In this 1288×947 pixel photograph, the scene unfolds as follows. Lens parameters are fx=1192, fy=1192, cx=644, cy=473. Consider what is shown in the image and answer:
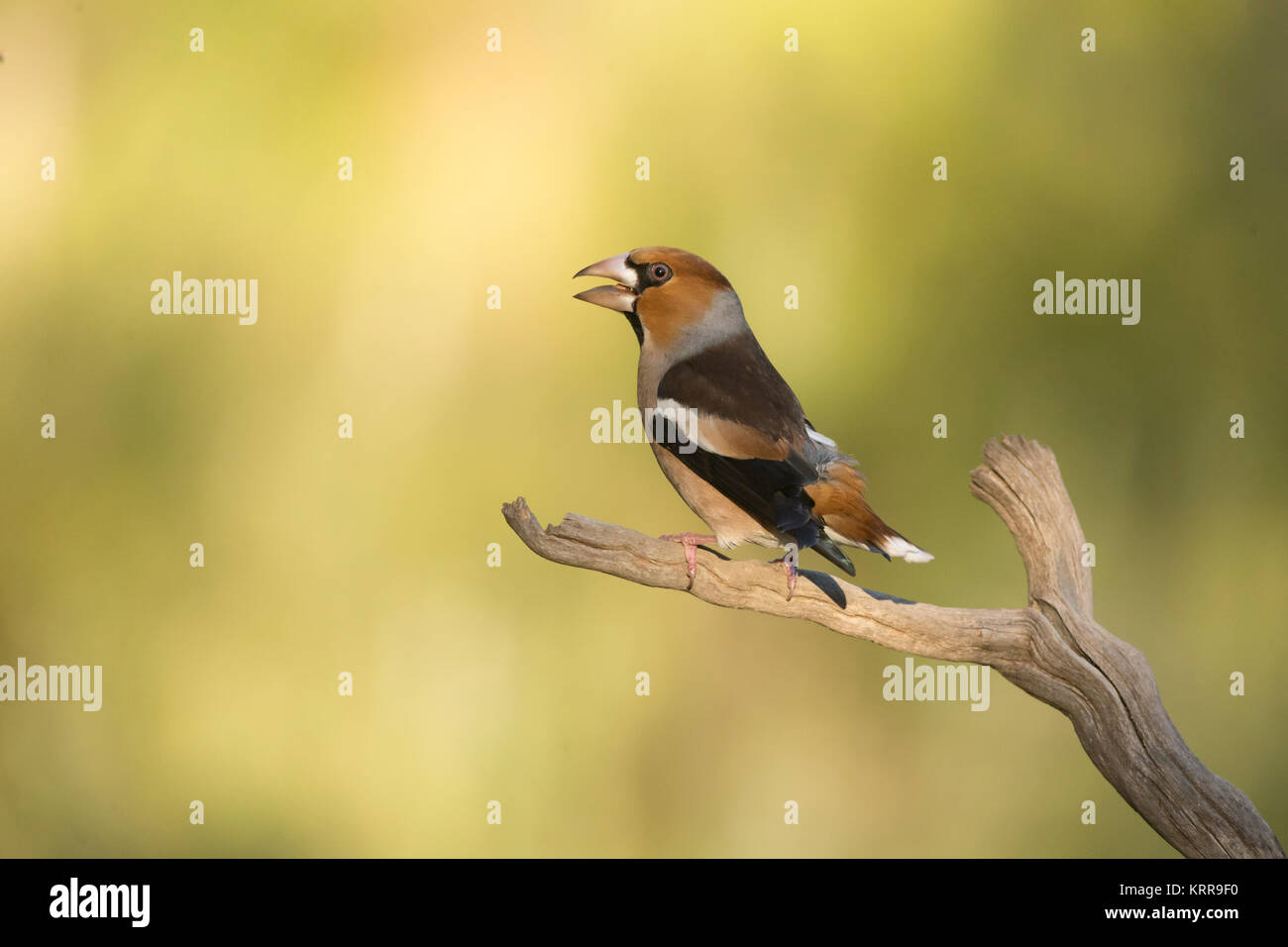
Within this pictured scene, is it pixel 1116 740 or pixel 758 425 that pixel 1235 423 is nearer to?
pixel 1116 740

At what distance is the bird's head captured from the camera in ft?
14.0

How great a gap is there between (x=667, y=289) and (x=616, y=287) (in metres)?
0.19

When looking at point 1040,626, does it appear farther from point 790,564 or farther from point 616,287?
point 616,287

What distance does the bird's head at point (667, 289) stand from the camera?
168 inches

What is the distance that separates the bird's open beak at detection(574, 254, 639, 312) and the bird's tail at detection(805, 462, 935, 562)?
993 mm

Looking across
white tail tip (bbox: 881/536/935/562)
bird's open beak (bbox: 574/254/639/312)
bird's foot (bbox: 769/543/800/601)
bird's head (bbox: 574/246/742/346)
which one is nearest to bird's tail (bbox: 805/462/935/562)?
white tail tip (bbox: 881/536/935/562)

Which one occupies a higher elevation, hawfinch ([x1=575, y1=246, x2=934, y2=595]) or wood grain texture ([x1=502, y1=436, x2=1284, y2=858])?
hawfinch ([x1=575, y1=246, x2=934, y2=595])

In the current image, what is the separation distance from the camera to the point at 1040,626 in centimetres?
405

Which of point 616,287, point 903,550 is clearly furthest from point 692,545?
point 616,287

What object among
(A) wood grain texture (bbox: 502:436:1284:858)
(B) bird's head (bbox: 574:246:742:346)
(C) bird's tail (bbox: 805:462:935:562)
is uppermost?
(B) bird's head (bbox: 574:246:742:346)

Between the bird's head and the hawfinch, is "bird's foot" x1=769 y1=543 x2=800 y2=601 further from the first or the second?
the bird's head

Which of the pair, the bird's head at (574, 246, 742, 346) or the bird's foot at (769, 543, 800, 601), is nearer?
the bird's foot at (769, 543, 800, 601)

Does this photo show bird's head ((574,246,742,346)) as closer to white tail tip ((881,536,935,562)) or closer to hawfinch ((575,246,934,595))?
hawfinch ((575,246,934,595))
